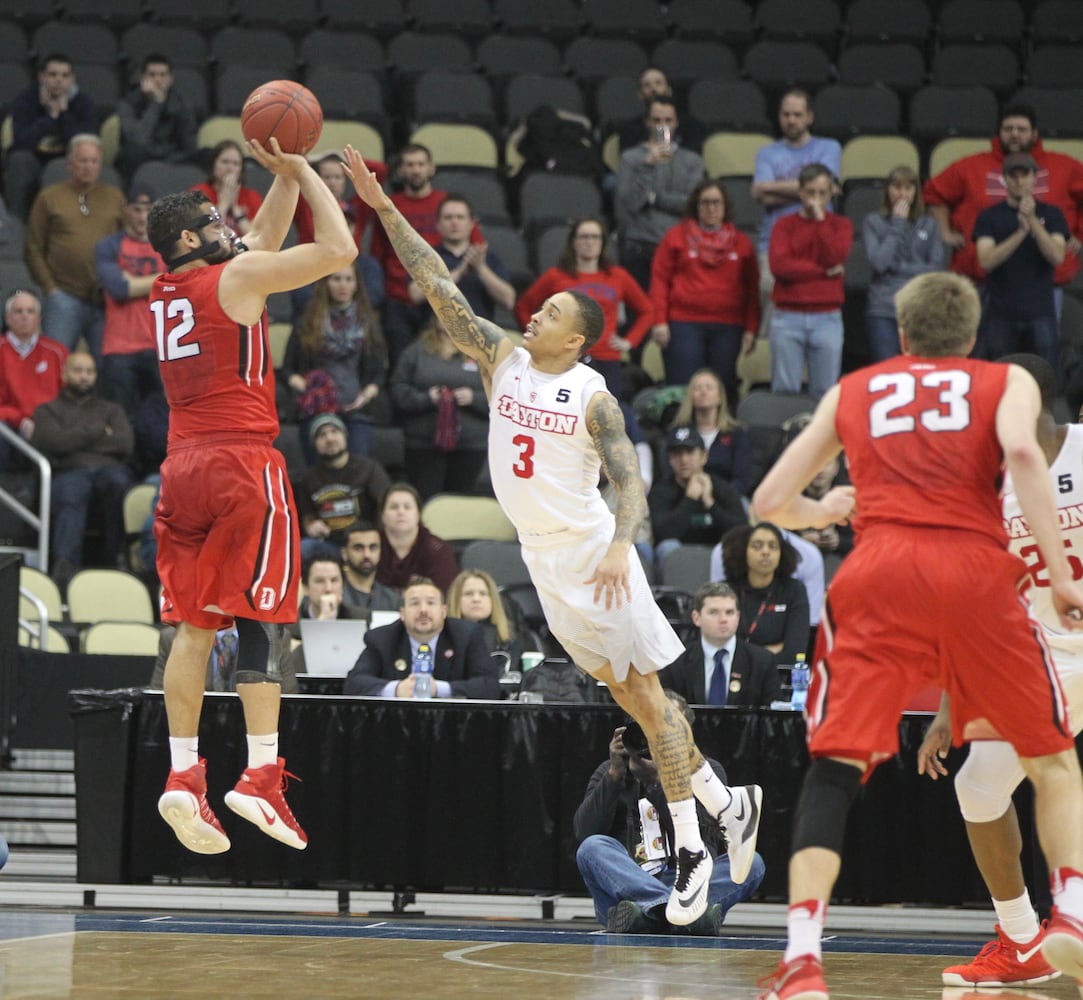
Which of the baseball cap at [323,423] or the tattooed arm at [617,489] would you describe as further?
the baseball cap at [323,423]

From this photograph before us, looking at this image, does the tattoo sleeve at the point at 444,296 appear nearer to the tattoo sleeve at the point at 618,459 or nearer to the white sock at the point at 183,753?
the tattoo sleeve at the point at 618,459

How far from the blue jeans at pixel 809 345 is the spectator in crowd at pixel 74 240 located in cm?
552

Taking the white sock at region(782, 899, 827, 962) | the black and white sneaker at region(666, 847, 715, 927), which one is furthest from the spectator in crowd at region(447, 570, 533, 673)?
the white sock at region(782, 899, 827, 962)

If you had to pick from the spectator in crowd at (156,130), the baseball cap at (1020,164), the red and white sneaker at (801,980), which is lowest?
the red and white sneaker at (801,980)

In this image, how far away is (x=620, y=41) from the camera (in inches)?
707

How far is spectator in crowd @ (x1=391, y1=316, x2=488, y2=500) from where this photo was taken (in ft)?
44.9

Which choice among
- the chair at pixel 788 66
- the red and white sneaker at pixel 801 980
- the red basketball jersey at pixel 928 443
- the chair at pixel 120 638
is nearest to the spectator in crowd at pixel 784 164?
the chair at pixel 788 66

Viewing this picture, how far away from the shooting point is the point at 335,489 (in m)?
12.9

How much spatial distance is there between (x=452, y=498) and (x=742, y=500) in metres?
2.19

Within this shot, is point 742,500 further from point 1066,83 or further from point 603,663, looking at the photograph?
point 1066,83

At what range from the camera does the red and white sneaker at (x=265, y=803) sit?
7.01m

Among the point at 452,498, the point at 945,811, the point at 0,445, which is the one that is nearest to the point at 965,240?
the point at 452,498

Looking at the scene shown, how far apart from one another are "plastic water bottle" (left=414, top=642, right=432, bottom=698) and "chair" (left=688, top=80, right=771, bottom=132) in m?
8.53

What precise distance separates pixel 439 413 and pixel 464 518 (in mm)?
871
